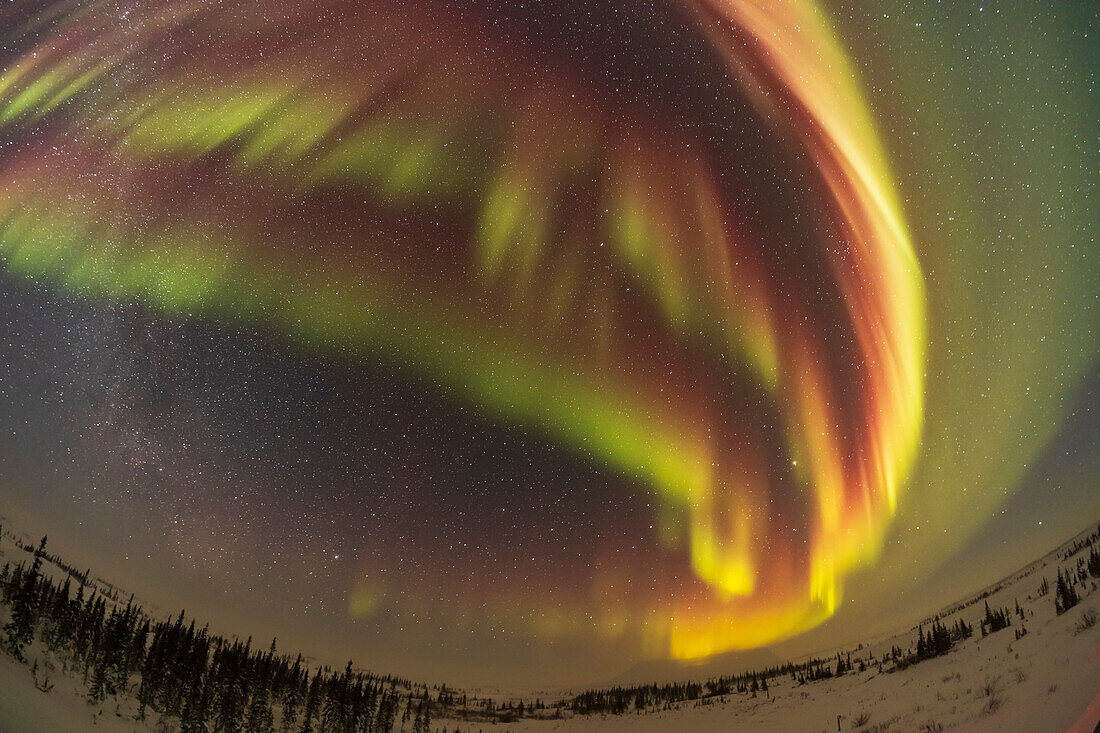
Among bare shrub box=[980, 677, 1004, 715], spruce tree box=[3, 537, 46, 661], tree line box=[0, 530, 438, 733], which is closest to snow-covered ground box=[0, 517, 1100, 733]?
bare shrub box=[980, 677, 1004, 715]

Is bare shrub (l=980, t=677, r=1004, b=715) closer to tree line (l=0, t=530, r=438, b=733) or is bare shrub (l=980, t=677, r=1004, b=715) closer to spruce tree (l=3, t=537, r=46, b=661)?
tree line (l=0, t=530, r=438, b=733)

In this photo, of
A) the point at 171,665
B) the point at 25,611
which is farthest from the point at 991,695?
the point at 25,611

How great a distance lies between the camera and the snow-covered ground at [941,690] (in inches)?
422

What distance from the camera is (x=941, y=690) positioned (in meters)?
13.1

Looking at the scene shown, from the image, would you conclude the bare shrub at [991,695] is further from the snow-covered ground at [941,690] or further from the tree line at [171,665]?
the tree line at [171,665]

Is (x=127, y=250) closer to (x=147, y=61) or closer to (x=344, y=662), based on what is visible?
(x=147, y=61)

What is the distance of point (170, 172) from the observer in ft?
50.8

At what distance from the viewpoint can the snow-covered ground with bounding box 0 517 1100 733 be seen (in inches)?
422

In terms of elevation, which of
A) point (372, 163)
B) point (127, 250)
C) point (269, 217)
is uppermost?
point (372, 163)

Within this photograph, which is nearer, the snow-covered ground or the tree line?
the snow-covered ground

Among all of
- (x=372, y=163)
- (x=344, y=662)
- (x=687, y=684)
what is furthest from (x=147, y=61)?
(x=687, y=684)

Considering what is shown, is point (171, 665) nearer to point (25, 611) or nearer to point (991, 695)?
point (25, 611)

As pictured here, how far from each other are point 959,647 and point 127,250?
20.4 m

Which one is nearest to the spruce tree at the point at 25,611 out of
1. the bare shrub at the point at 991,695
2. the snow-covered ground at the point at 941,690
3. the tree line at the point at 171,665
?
the tree line at the point at 171,665
